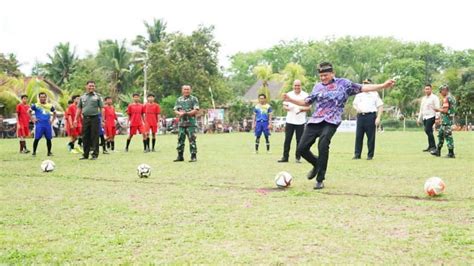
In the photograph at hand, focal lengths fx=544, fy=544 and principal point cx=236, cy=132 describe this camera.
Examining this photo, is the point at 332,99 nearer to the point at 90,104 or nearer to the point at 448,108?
the point at 448,108

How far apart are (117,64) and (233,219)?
53768 millimetres

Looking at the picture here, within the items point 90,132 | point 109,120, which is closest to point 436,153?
point 90,132

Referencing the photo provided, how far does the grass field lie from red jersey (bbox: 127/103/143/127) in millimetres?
8581

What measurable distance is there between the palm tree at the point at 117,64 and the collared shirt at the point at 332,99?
166 feet

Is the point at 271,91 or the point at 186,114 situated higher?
the point at 271,91

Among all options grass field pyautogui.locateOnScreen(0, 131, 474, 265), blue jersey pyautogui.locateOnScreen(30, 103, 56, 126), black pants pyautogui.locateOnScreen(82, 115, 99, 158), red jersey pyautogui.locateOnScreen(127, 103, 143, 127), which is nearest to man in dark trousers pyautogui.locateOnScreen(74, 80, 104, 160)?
black pants pyautogui.locateOnScreen(82, 115, 99, 158)

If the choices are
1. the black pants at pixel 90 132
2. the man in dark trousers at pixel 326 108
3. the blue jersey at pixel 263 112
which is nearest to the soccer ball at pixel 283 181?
the man in dark trousers at pixel 326 108

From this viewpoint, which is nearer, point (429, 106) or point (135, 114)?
point (429, 106)

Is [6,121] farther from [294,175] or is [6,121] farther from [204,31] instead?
[294,175]

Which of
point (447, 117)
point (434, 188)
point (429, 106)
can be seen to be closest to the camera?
point (434, 188)

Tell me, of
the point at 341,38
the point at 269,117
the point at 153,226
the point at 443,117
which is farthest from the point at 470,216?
the point at 341,38

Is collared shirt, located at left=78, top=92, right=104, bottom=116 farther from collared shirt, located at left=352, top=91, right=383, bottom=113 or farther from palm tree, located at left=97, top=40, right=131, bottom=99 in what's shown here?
palm tree, located at left=97, top=40, right=131, bottom=99

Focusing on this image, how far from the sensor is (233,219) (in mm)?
5594

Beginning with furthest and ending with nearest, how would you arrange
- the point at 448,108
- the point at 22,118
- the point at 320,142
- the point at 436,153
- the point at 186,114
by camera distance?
the point at 22,118, the point at 436,153, the point at 448,108, the point at 186,114, the point at 320,142
